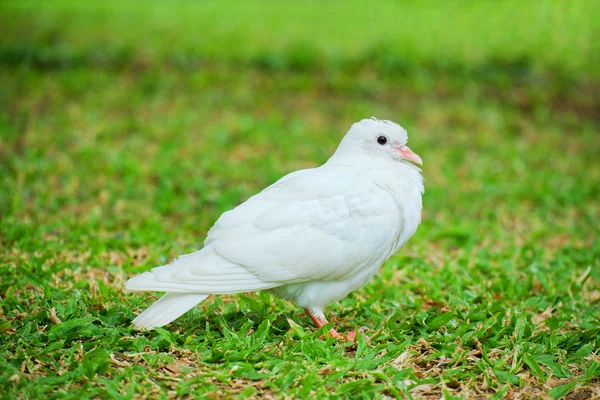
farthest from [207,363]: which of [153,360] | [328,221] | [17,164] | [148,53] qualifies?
[148,53]

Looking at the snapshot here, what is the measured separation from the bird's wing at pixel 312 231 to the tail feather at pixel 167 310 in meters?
0.27

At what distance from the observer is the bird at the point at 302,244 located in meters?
3.30

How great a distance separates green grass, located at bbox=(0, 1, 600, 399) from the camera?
10.8 feet

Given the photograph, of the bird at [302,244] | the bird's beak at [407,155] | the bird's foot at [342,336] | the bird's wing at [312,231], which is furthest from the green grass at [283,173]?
the bird's beak at [407,155]

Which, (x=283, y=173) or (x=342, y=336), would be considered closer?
(x=342, y=336)

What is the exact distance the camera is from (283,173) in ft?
21.4

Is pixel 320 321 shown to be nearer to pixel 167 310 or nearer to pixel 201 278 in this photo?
pixel 201 278

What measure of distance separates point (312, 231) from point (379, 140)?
775mm

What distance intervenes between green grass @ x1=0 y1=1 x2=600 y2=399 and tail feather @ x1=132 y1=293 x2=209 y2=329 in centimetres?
14

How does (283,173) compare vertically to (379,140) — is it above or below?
below

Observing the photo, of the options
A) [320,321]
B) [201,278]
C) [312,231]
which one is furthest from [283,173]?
[201,278]

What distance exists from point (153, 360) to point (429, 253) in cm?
265

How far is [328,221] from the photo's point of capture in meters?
3.43

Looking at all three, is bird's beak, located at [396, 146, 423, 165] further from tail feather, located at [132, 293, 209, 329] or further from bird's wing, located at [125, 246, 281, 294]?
tail feather, located at [132, 293, 209, 329]
